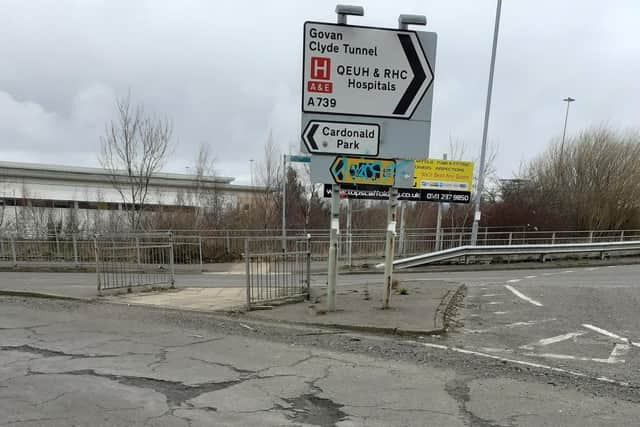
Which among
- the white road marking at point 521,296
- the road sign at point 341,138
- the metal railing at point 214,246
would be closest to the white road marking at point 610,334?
the white road marking at point 521,296

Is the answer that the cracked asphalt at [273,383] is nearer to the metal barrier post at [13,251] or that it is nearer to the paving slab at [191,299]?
the paving slab at [191,299]

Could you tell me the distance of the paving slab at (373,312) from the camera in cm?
691

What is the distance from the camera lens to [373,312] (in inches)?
308

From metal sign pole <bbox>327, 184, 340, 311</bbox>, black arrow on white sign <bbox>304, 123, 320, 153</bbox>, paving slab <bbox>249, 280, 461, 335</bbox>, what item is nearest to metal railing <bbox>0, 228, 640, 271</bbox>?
paving slab <bbox>249, 280, 461, 335</bbox>

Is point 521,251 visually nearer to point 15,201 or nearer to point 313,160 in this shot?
point 313,160

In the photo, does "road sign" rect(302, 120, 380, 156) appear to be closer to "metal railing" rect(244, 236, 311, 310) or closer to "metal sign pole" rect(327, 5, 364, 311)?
"metal sign pole" rect(327, 5, 364, 311)

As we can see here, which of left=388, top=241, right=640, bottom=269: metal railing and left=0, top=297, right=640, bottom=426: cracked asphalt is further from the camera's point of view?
left=388, top=241, right=640, bottom=269: metal railing

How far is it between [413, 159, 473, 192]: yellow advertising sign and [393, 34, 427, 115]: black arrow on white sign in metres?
16.8

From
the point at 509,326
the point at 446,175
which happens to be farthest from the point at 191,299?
the point at 446,175

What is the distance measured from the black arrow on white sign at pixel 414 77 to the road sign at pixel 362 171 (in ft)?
3.24

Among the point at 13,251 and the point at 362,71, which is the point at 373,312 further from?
the point at 13,251

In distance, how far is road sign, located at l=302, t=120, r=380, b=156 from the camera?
24.8 feet

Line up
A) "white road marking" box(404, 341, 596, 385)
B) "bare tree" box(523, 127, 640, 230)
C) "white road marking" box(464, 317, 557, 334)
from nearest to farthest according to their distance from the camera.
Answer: "white road marking" box(404, 341, 596, 385), "white road marking" box(464, 317, 557, 334), "bare tree" box(523, 127, 640, 230)

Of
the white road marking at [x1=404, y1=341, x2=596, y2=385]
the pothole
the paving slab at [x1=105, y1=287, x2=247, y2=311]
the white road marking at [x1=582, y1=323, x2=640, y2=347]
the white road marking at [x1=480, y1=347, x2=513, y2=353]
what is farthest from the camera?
the paving slab at [x1=105, y1=287, x2=247, y2=311]
